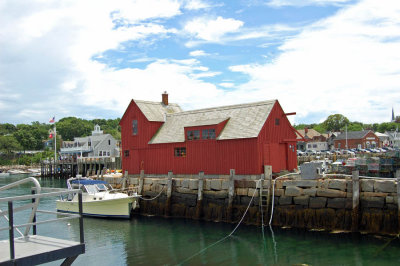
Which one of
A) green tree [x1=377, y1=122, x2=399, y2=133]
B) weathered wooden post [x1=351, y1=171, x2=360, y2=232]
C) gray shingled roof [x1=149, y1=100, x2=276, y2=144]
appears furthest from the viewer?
green tree [x1=377, y1=122, x2=399, y2=133]

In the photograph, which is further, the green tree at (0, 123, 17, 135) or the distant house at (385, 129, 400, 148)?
the green tree at (0, 123, 17, 135)

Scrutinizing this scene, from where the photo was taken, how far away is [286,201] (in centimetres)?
2150

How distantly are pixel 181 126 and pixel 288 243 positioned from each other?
592 inches

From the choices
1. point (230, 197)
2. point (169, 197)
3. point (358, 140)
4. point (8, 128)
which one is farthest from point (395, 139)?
point (8, 128)

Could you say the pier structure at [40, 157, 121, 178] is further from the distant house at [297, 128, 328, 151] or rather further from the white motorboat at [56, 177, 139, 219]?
the distant house at [297, 128, 328, 151]

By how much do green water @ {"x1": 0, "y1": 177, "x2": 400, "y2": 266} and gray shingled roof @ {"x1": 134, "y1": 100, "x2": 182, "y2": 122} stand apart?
11.3 metres

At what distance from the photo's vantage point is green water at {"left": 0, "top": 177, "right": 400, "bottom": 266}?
16.3m

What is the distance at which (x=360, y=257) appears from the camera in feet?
53.0

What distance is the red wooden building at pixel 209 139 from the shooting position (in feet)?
86.7

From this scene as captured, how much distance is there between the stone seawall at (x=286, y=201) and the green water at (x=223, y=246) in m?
0.76

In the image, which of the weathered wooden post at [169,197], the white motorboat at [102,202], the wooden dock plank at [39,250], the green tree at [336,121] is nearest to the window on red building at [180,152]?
the weathered wooden post at [169,197]

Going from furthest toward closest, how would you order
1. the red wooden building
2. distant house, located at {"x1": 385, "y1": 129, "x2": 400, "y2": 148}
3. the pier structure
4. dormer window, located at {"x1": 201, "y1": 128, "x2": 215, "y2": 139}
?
distant house, located at {"x1": 385, "y1": 129, "x2": 400, "y2": 148}, the pier structure, dormer window, located at {"x1": 201, "y1": 128, "x2": 215, "y2": 139}, the red wooden building

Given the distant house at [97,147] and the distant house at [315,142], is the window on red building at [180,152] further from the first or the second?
the distant house at [315,142]

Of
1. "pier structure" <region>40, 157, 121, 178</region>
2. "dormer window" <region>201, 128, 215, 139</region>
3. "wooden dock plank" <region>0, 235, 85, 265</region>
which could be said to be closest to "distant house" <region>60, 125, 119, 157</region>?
"pier structure" <region>40, 157, 121, 178</region>
